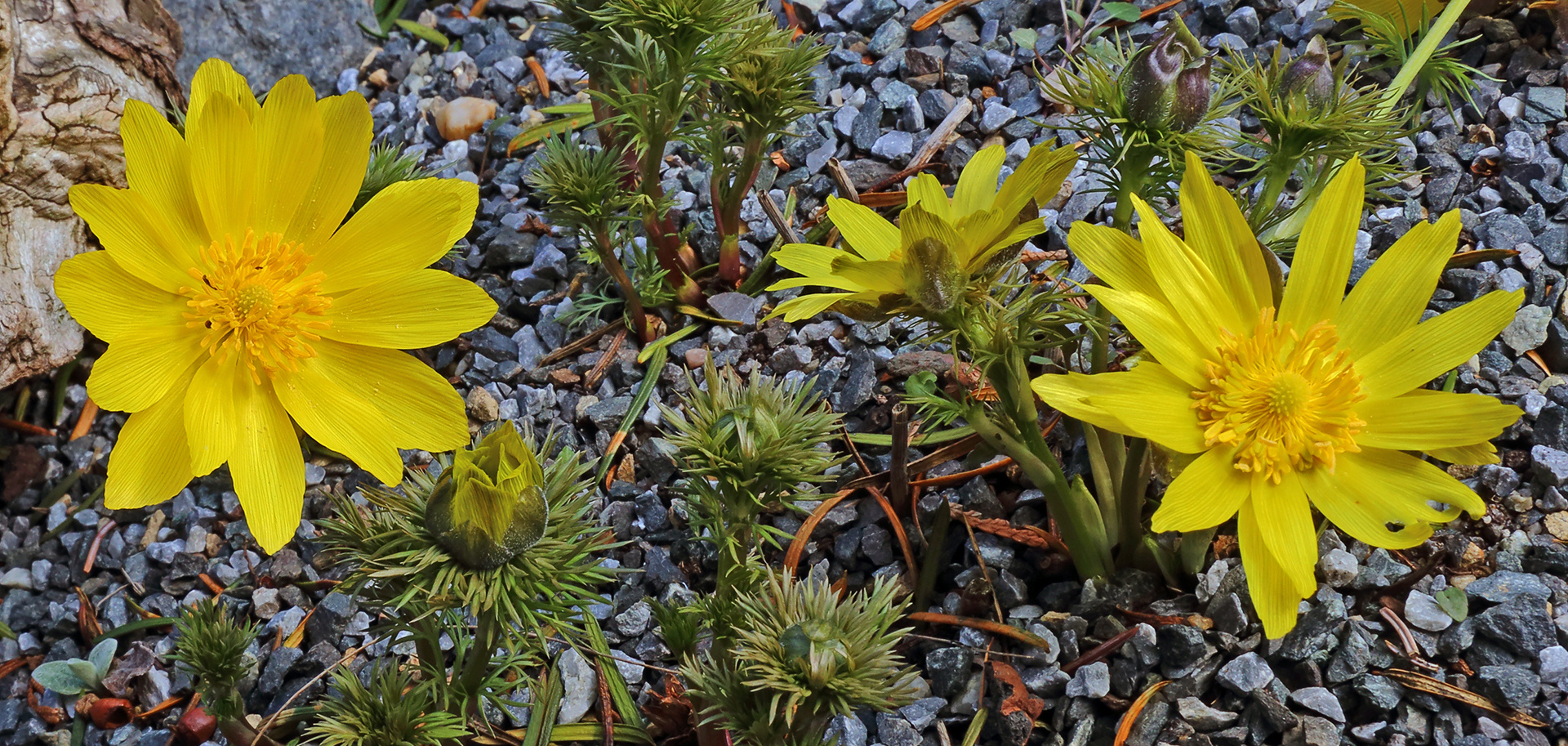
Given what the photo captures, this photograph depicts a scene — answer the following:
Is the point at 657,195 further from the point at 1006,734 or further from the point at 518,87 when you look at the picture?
A: the point at 1006,734

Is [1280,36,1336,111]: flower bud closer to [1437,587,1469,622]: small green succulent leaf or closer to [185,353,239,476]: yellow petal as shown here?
[1437,587,1469,622]: small green succulent leaf

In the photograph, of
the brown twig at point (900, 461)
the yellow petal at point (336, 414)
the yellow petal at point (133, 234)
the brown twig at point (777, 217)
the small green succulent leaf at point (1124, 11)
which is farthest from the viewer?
the small green succulent leaf at point (1124, 11)

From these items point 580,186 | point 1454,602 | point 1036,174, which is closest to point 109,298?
point 580,186

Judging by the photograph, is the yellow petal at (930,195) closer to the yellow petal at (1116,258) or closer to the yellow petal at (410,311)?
the yellow petal at (1116,258)

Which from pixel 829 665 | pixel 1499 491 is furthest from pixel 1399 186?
pixel 829 665

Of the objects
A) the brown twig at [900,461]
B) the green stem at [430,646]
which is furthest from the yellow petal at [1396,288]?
the green stem at [430,646]

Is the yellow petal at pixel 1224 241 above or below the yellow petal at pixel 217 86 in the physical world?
below

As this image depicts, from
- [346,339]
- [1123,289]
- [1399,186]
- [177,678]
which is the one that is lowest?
[177,678]

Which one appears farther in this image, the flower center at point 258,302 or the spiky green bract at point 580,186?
the spiky green bract at point 580,186
